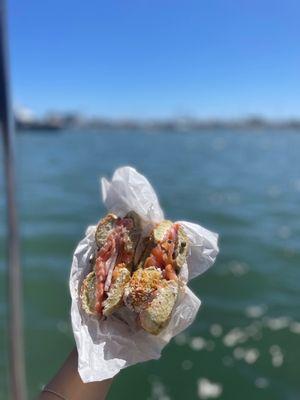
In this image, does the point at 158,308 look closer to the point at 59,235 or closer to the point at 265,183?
the point at 59,235

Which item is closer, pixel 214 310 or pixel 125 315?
pixel 125 315

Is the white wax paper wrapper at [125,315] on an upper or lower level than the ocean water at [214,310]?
upper

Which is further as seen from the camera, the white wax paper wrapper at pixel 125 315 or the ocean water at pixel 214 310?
the ocean water at pixel 214 310

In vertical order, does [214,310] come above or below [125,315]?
below

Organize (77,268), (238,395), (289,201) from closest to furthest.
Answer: (77,268) → (238,395) → (289,201)

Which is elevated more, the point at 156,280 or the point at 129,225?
the point at 129,225

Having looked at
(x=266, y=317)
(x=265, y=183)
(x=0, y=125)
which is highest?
(x=0, y=125)

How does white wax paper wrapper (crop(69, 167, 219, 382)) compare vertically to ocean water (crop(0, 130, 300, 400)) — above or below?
above

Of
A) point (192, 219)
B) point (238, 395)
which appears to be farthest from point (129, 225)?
point (192, 219)
